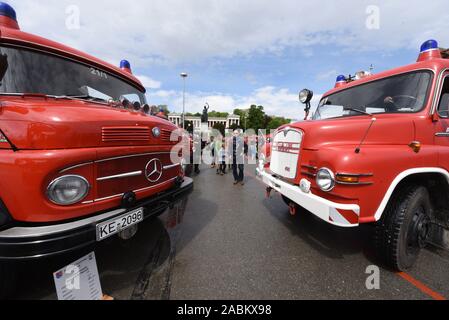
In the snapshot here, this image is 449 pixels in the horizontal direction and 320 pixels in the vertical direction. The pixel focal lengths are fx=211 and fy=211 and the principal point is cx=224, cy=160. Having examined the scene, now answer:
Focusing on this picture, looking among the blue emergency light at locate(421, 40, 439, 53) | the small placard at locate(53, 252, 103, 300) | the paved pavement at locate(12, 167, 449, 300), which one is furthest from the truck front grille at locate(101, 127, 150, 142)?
the blue emergency light at locate(421, 40, 439, 53)

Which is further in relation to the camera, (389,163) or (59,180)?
(389,163)

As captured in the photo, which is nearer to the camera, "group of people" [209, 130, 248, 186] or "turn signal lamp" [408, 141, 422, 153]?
"turn signal lamp" [408, 141, 422, 153]

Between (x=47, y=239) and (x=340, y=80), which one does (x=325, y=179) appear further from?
(x=340, y=80)

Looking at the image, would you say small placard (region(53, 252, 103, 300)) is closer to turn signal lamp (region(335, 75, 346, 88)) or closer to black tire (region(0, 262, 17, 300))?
black tire (region(0, 262, 17, 300))

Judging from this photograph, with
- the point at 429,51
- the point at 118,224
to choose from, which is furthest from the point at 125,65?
the point at 429,51

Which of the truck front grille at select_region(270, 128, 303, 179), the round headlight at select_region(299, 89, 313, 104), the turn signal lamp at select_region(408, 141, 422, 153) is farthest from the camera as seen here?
the round headlight at select_region(299, 89, 313, 104)

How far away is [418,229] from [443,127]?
1.25 metres

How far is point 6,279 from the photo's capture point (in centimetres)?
172

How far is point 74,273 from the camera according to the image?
5.71ft

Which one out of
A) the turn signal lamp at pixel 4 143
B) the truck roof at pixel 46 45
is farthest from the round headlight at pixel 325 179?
the truck roof at pixel 46 45

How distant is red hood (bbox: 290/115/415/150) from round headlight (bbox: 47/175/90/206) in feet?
7.78

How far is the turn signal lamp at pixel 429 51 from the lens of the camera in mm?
2801

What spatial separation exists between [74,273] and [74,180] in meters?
0.78

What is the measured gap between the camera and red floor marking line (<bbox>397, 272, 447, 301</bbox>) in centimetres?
207
